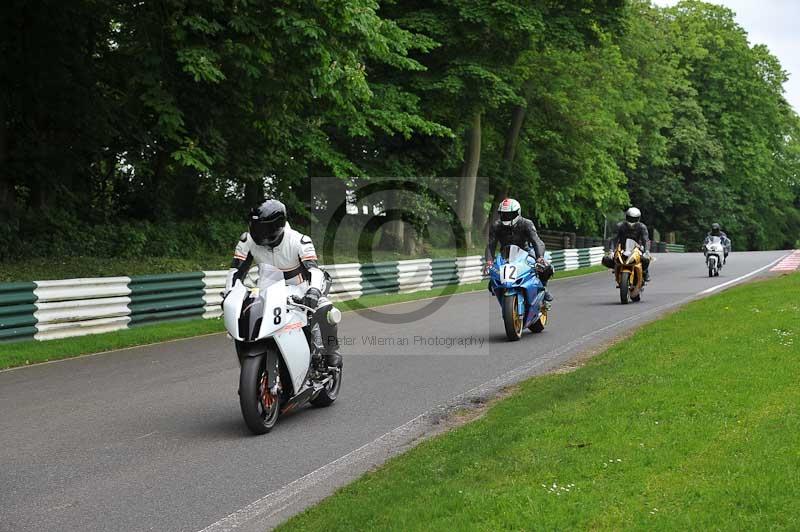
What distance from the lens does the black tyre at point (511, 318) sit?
13.5 metres

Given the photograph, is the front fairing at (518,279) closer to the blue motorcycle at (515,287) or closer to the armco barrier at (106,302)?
the blue motorcycle at (515,287)

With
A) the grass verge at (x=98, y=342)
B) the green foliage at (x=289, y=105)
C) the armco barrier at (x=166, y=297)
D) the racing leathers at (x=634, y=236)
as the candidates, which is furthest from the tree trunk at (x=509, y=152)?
the grass verge at (x=98, y=342)

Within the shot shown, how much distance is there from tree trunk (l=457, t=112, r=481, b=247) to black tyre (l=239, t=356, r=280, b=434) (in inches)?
1063

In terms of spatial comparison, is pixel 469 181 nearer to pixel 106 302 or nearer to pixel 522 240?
pixel 522 240

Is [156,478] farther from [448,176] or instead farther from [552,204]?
[552,204]

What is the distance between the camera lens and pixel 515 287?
13.5 m

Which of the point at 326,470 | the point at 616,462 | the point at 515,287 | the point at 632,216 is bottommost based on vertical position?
the point at 326,470

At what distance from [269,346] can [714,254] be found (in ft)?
79.4

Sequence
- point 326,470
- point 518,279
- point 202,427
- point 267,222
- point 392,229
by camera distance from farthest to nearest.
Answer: point 392,229 < point 518,279 < point 202,427 < point 267,222 < point 326,470

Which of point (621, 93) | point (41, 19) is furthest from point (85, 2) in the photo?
point (621, 93)

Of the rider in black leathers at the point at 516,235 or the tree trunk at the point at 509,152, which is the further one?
the tree trunk at the point at 509,152

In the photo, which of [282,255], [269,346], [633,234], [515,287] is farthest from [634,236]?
[269,346]

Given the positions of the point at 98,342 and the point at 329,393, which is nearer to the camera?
the point at 329,393

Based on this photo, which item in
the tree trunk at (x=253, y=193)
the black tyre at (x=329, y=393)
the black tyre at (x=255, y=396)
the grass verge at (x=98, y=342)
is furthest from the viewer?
the tree trunk at (x=253, y=193)
